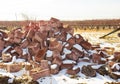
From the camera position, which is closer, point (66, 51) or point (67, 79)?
point (67, 79)

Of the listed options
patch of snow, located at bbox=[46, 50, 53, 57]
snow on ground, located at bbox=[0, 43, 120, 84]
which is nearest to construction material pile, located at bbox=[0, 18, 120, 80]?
patch of snow, located at bbox=[46, 50, 53, 57]

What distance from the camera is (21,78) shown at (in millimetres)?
9086

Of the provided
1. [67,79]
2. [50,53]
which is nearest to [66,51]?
[50,53]

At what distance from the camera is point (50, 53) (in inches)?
410

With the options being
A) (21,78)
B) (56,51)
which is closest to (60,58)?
(56,51)

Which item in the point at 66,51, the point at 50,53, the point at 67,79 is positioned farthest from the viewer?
the point at 66,51

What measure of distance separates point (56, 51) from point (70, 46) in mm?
850

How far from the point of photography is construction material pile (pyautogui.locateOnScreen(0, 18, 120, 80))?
965cm

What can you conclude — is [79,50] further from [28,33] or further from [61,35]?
[28,33]

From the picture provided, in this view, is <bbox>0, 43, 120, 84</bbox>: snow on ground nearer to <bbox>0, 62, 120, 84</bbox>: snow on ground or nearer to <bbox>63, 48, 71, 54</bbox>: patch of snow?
<bbox>0, 62, 120, 84</bbox>: snow on ground

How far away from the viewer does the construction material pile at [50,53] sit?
9.65 m

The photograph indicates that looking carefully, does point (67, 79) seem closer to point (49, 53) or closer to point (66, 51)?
point (49, 53)

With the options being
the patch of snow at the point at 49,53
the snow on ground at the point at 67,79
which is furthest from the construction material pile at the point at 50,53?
the snow on ground at the point at 67,79

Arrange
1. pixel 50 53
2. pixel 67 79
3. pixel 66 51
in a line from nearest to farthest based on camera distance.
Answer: pixel 67 79 → pixel 50 53 → pixel 66 51
